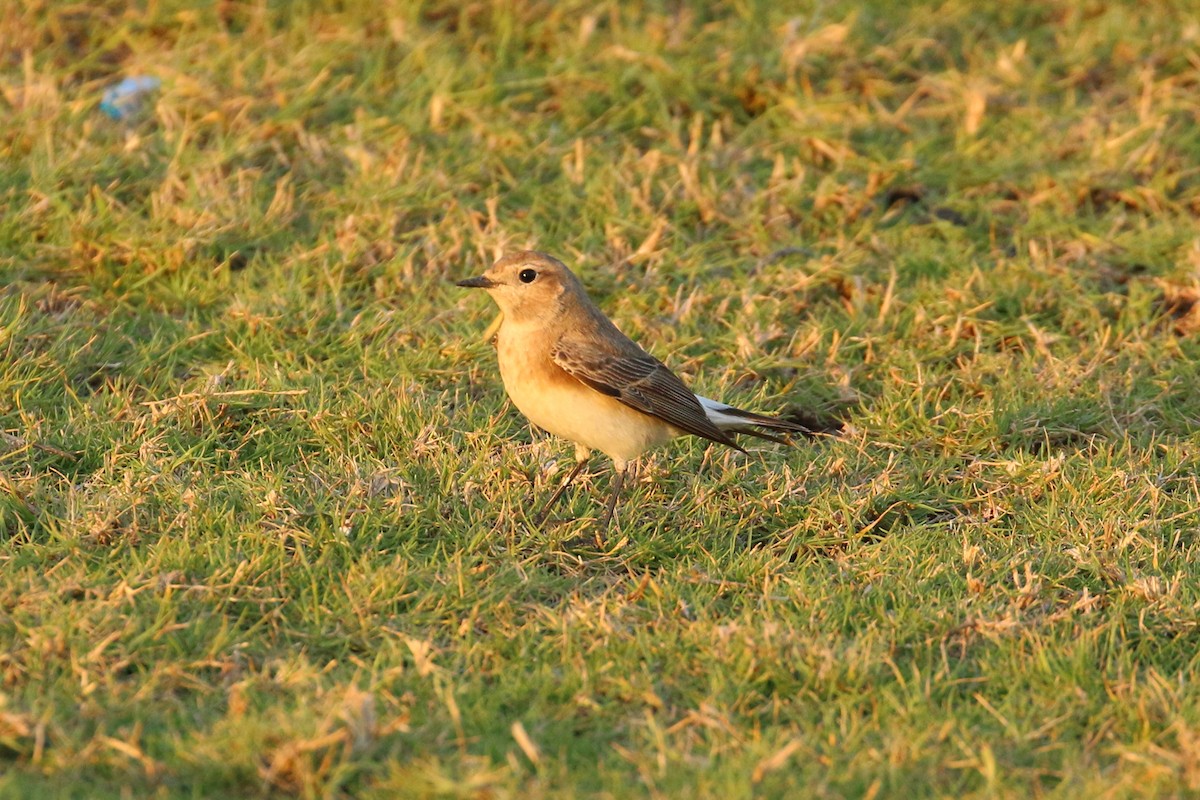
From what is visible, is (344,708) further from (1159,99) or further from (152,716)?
(1159,99)

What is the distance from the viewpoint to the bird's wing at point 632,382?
684cm

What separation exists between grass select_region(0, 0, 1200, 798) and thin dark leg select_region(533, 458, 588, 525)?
63mm

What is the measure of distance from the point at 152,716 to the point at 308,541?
120 cm

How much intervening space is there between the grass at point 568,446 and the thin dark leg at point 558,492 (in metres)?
0.06

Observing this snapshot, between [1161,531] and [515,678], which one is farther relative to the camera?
[1161,531]

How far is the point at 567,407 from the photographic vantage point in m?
6.67

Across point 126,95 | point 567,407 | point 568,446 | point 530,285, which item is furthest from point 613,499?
point 126,95

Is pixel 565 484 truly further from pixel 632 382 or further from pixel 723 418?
pixel 723 418

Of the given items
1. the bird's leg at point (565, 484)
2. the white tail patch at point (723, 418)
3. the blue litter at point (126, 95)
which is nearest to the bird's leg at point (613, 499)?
the bird's leg at point (565, 484)

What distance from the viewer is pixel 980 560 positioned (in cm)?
632

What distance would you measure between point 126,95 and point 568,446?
13.4ft

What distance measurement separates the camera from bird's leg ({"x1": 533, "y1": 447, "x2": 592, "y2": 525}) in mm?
6541

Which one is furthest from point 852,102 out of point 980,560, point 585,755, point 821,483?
point 585,755

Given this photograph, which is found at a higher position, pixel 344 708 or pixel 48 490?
pixel 344 708
